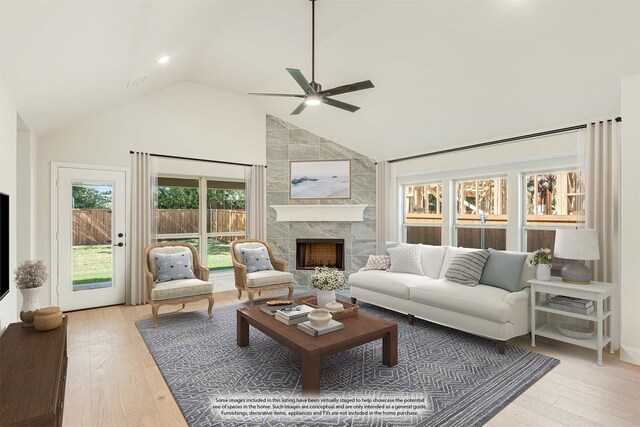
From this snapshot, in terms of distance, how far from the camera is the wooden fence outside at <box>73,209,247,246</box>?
4633 mm

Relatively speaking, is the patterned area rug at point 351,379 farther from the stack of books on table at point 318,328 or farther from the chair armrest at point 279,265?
the chair armrest at point 279,265

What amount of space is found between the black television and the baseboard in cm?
524

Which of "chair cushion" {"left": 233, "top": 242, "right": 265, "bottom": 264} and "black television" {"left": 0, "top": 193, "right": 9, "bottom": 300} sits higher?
"black television" {"left": 0, "top": 193, "right": 9, "bottom": 300}

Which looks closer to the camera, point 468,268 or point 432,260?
point 468,268

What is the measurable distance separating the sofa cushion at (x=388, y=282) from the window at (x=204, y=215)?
2.67 m

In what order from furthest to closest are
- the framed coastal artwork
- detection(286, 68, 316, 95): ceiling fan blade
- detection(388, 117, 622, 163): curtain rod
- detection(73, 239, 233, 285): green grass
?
the framed coastal artwork → detection(73, 239, 233, 285): green grass → detection(388, 117, 622, 163): curtain rod → detection(286, 68, 316, 95): ceiling fan blade

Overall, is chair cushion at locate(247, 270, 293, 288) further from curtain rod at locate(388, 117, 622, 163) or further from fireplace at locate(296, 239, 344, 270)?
curtain rod at locate(388, 117, 622, 163)

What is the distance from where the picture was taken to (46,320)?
2.36 metres

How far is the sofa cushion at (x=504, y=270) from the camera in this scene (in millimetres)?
3502

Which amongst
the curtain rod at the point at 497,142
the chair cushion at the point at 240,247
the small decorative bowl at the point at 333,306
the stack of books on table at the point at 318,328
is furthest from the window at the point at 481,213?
the chair cushion at the point at 240,247

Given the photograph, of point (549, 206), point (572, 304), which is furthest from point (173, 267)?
point (549, 206)

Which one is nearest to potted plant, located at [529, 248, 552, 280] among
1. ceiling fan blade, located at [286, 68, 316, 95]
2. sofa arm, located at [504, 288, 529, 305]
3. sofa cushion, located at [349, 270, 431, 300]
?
sofa arm, located at [504, 288, 529, 305]

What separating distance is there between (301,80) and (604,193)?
3.27 m

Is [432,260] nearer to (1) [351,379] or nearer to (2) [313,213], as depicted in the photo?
(1) [351,379]
